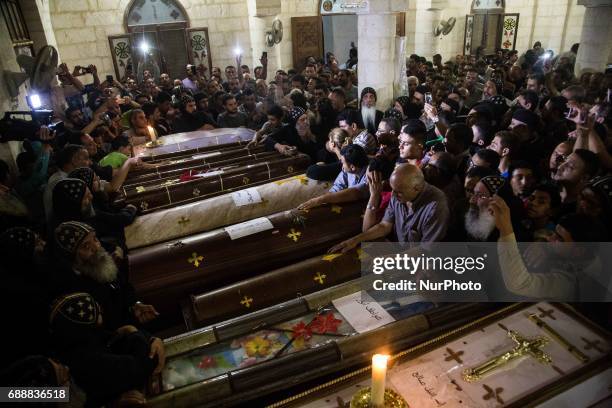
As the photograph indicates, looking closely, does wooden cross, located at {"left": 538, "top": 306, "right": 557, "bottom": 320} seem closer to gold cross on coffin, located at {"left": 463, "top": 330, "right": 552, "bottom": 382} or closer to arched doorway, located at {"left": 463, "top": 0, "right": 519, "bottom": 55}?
gold cross on coffin, located at {"left": 463, "top": 330, "right": 552, "bottom": 382}

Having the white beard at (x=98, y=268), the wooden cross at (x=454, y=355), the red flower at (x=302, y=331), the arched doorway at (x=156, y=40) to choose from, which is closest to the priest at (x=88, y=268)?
the white beard at (x=98, y=268)

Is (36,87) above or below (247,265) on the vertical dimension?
above

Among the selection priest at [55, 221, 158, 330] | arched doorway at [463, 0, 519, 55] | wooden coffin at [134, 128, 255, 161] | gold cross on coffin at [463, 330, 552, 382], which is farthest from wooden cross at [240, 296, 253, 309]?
arched doorway at [463, 0, 519, 55]

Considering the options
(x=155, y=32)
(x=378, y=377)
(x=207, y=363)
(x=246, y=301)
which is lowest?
(x=246, y=301)

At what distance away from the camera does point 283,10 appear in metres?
12.2

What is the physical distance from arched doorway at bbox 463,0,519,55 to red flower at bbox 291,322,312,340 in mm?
14241

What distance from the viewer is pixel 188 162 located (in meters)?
4.56

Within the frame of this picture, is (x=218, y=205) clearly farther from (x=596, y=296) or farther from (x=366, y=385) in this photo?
(x=596, y=296)

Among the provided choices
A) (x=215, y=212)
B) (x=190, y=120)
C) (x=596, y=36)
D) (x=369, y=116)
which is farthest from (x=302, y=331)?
(x=596, y=36)

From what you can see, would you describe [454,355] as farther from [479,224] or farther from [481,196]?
[481,196]

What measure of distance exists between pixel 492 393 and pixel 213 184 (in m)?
3.09

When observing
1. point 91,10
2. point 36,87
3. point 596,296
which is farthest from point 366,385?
point 91,10

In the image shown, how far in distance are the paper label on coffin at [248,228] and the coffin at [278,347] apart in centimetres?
98

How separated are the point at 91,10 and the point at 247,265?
10.5 meters
